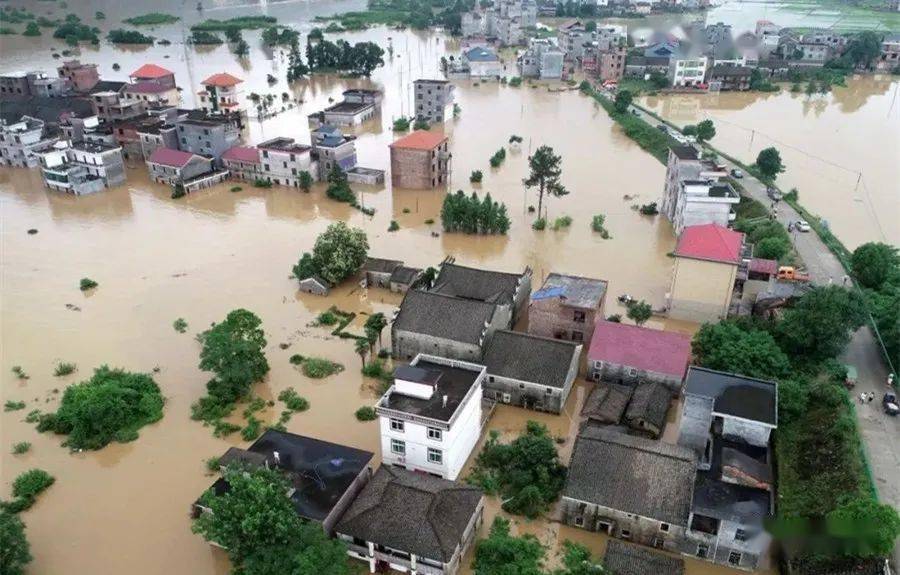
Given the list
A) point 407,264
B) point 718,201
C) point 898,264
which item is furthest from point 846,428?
point 407,264

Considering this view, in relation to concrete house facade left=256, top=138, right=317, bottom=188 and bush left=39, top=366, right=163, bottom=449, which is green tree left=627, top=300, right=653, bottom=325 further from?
concrete house facade left=256, top=138, right=317, bottom=188

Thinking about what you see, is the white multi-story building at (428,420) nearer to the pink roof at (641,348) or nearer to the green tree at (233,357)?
the pink roof at (641,348)

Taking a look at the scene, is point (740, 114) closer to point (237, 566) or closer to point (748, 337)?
point (748, 337)

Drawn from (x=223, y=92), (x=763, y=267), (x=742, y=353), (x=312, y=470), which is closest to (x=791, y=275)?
(x=763, y=267)

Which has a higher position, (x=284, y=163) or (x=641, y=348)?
(x=284, y=163)

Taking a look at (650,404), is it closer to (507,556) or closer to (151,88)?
(507,556)

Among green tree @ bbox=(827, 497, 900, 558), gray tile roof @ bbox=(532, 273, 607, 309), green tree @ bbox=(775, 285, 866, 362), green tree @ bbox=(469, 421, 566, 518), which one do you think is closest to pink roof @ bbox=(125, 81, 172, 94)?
gray tile roof @ bbox=(532, 273, 607, 309)
